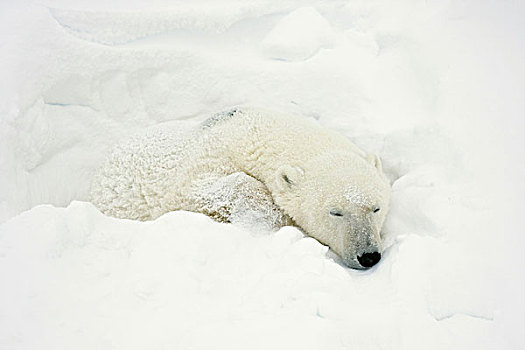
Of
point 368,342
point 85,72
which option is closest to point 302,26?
point 85,72

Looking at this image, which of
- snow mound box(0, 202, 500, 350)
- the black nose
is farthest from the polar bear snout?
snow mound box(0, 202, 500, 350)

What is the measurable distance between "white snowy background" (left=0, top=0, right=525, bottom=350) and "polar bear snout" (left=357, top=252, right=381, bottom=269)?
0.06 meters

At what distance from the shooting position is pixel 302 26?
14.6 ft

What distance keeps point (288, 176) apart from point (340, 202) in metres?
0.38

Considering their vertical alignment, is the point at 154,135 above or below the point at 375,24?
below

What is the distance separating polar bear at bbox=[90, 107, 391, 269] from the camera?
263 centimetres

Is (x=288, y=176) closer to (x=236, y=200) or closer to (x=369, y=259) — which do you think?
(x=236, y=200)

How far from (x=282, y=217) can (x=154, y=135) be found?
1.33 metres

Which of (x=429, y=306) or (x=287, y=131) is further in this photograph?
(x=287, y=131)

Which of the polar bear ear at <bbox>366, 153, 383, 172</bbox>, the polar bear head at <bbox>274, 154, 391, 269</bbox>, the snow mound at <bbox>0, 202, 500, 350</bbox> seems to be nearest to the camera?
the snow mound at <bbox>0, 202, 500, 350</bbox>

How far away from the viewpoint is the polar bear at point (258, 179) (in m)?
2.63

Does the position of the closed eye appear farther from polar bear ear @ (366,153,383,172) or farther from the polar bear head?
polar bear ear @ (366,153,383,172)

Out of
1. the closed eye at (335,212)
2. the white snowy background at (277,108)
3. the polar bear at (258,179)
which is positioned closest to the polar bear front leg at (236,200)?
the polar bear at (258,179)

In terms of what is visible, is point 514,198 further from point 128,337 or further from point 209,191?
point 128,337
